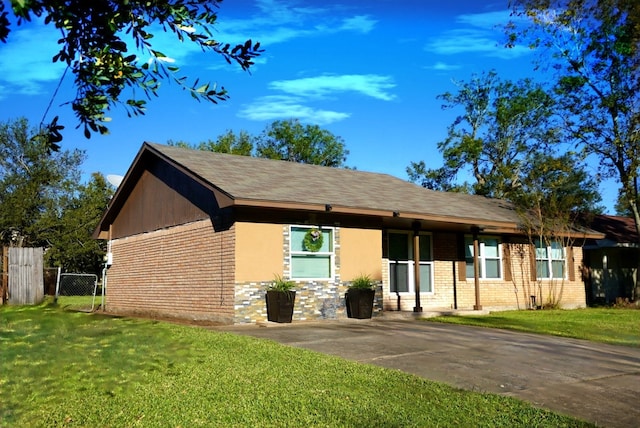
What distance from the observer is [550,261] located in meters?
21.0

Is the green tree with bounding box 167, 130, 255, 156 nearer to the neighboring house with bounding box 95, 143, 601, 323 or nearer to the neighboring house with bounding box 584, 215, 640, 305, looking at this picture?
the neighboring house with bounding box 95, 143, 601, 323

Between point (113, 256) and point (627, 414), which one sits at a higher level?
point (113, 256)

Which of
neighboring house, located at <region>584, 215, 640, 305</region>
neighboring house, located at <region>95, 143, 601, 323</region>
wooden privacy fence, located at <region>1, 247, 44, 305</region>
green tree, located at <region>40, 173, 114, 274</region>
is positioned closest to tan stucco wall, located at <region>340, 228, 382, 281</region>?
neighboring house, located at <region>95, 143, 601, 323</region>

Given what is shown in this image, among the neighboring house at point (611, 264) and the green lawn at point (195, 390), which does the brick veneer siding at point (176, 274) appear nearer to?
the green lawn at point (195, 390)

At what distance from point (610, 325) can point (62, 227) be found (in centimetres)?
3914

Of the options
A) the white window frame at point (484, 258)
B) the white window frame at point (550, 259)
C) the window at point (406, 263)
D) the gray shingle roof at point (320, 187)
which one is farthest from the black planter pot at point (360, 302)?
the white window frame at point (550, 259)

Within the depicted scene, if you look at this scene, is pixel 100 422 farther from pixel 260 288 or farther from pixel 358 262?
pixel 358 262

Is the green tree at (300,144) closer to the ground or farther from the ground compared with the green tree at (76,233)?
farther from the ground

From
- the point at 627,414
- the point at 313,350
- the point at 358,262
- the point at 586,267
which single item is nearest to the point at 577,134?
the point at 586,267

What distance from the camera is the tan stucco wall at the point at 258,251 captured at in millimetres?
13391

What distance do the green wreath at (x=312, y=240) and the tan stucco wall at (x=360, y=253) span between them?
0.73 meters

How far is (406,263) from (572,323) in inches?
201

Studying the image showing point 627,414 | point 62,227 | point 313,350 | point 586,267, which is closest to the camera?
point 627,414

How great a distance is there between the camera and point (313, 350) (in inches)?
363
